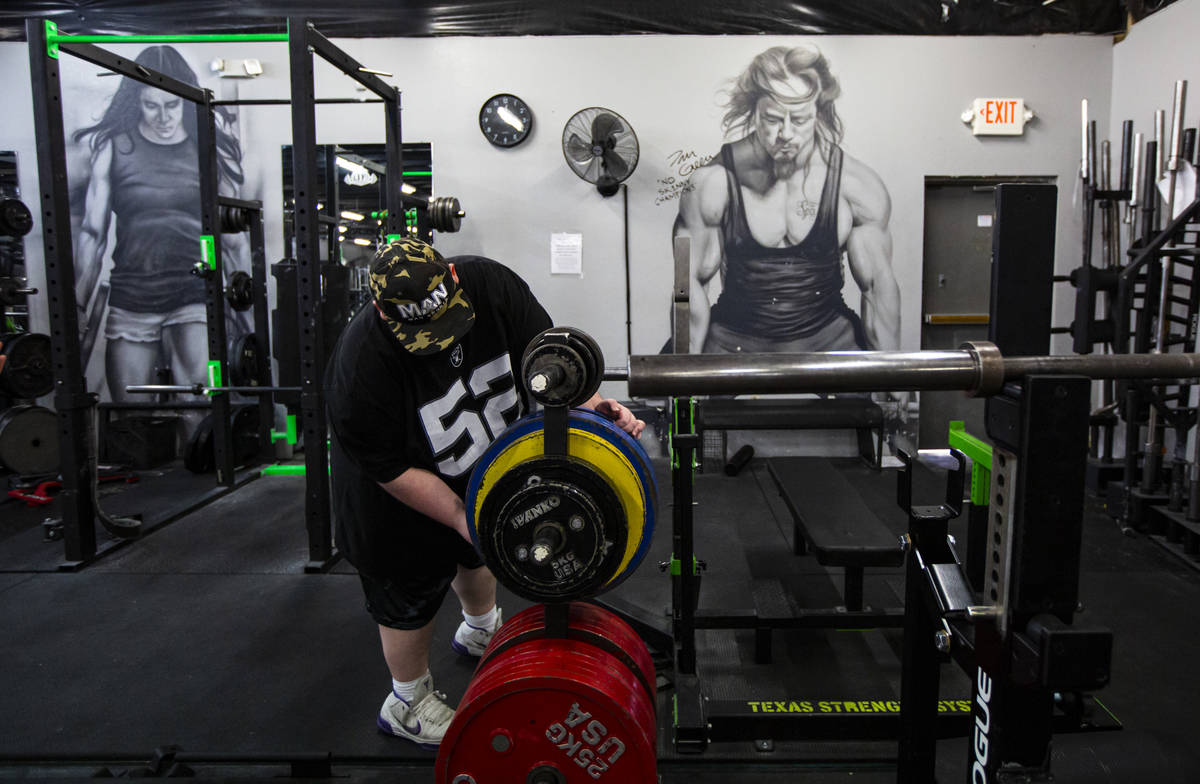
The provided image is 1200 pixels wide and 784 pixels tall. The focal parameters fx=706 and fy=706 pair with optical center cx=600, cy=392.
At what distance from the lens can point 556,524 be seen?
1043mm

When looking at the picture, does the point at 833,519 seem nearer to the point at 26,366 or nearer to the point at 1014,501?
the point at 1014,501

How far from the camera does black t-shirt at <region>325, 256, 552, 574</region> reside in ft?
5.18

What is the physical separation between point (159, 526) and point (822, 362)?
12.9 feet

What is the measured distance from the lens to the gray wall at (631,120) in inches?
180

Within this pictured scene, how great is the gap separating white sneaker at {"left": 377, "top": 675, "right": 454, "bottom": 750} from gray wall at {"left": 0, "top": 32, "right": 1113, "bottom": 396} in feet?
10.5

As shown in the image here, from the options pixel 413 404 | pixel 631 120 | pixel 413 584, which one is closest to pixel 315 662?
pixel 413 584

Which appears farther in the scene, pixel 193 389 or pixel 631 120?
→ pixel 631 120

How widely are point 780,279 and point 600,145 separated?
149 cm

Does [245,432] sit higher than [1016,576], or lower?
lower

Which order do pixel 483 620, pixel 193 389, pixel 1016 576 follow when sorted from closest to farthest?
pixel 1016 576 < pixel 483 620 < pixel 193 389

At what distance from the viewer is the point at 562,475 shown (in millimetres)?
1042

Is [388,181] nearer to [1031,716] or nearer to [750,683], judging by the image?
[750,683]

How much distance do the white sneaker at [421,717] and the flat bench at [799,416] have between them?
277 cm
